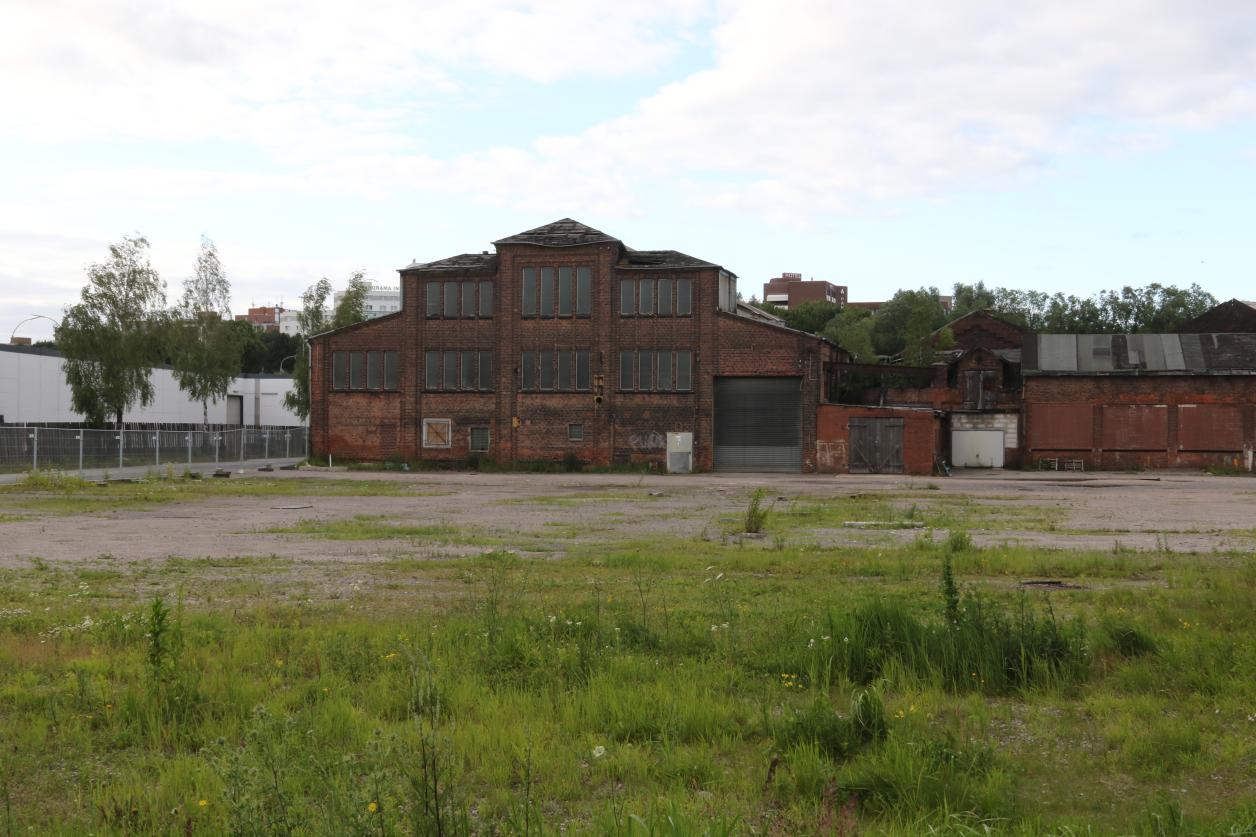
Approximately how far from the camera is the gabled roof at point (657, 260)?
51.4 m

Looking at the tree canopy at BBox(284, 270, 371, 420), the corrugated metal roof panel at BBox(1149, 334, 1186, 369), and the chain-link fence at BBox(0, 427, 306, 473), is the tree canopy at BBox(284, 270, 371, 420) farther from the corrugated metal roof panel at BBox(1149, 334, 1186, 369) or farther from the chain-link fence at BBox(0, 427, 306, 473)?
the corrugated metal roof panel at BBox(1149, 334, 1186, 369)

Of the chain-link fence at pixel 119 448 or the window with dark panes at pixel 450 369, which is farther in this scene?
the window with dark panes at pixel 450 369

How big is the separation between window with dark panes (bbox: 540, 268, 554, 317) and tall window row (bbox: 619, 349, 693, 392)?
4222 millimetres

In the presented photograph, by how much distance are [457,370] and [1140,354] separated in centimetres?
3449

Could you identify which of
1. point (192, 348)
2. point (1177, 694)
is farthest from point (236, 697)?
point (192, 348)

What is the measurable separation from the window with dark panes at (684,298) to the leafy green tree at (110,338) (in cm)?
2758

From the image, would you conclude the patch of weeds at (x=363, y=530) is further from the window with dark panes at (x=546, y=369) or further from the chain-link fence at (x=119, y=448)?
the window with dark panes at (x=546, y=369)

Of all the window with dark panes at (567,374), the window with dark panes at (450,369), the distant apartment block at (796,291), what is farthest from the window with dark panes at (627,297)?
the distant apartment block at (796,291)

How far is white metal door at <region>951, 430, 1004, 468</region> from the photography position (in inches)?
2156

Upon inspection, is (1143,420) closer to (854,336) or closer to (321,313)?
(854,336)

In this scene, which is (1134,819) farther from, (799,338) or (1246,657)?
(799,338)

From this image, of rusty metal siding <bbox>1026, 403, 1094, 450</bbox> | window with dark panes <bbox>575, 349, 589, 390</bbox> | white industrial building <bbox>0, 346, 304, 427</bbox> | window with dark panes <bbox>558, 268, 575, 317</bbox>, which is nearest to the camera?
window with dark panes <bbox>575, 349, 589, 390</bbox>

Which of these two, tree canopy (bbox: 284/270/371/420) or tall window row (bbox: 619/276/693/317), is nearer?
tall window row (bbox: 619/276/693/317)

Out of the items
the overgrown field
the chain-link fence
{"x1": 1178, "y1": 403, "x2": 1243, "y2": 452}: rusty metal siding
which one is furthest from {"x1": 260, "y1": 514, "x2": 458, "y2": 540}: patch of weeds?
{"x1": 1178, "y1": 403, "x2": 1243, "y2": 452}: rusty metal siding
